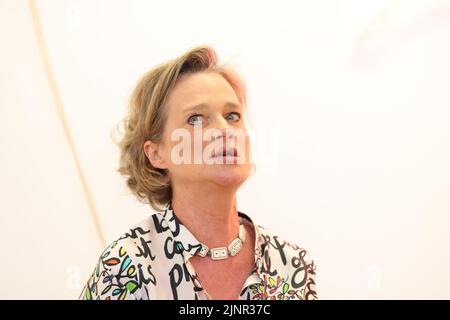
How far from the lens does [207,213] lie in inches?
54.1

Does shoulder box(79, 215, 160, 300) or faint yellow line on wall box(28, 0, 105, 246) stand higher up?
faint yellow line on wall box(28, 0, 105, 246)

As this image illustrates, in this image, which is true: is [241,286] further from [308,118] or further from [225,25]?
[225,25]

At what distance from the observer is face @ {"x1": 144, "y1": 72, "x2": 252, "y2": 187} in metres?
1.32

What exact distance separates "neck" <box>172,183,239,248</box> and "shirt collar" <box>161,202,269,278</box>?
24 mm

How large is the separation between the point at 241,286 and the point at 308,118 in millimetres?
818

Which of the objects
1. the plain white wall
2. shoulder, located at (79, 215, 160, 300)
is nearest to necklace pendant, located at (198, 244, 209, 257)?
shoulder, located at (79, 215, 160, 300)

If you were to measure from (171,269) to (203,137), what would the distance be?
319 millimetres

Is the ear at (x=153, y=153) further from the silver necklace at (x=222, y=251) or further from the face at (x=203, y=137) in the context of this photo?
the silver necklace at (x=222, y=251)

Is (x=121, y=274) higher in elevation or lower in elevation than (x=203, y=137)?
lower

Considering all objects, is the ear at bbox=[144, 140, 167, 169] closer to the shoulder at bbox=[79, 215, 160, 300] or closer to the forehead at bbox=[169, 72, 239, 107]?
the forehead at bbox=[169, 72, 239, 107]

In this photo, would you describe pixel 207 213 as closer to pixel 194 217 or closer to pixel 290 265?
pixel 194 217

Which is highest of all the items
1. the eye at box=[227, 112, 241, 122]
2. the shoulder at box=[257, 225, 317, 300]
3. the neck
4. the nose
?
the eye at box=[227, 112, 241, 122]

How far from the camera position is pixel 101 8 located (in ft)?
6.20

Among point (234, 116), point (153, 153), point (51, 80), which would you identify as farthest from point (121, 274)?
point (51, 80)
